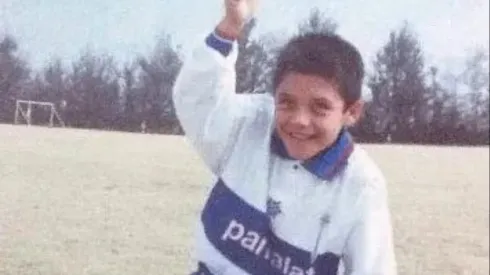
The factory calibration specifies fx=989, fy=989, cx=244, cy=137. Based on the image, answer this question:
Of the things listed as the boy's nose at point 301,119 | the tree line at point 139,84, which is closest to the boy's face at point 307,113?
the boy's nose at point 301,119

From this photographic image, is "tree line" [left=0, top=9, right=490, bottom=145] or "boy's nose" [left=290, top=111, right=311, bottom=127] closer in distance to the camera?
"boy's nose" [left=290, top=111, right=311, bottom=127]

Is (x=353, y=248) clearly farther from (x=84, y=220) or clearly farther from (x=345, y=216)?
(x=84, y=220)

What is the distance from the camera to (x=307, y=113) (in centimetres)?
89

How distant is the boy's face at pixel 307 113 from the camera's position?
2.90 feet

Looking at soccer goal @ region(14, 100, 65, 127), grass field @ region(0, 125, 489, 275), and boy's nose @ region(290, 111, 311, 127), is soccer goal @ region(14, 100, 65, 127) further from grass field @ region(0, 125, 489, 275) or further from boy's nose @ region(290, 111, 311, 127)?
boy's nose @ region(290, 111, 311, 127)

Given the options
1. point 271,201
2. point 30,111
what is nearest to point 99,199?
point 30,111

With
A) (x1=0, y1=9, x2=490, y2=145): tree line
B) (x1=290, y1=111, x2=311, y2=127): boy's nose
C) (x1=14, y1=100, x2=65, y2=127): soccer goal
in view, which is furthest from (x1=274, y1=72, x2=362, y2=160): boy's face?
(x1=14, y1=100, x2=65, y2=127): soccer goal

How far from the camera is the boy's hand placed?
883 millimetres

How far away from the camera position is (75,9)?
103cm

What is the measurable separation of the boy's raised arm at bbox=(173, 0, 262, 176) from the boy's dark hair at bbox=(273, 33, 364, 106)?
51mm

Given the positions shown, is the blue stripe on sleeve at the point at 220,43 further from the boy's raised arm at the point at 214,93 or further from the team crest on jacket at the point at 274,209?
the team crest on jacket at the point at 274,209

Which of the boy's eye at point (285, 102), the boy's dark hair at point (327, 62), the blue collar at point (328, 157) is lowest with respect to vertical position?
the blue collar at point (328, 157)

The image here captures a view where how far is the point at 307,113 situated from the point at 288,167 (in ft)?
0.19

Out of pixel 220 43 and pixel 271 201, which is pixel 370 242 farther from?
pixel 220 43
